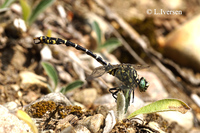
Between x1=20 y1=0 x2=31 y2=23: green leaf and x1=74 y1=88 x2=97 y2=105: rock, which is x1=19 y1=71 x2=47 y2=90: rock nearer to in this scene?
x1=74 y1=88 x2=97 y2=105: rock

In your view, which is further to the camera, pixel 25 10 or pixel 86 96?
pixel 25 10

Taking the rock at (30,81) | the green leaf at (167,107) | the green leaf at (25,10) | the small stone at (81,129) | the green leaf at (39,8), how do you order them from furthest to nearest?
the green leaf at (39,8), the green leaf at (25,10), the rock at (30,81), the green leaf at (167,107), the small stone at (81,129)

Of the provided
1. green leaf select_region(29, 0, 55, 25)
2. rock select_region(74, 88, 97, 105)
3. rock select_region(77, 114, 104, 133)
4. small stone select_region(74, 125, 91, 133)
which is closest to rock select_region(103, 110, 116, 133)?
rock select_region(77, 114, 104, 133)

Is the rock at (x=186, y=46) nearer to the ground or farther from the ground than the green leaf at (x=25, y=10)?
farther from the ground

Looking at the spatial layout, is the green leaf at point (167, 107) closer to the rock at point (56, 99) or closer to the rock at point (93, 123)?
the rock at point (93, 123)

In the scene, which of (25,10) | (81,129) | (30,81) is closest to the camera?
(81,129)

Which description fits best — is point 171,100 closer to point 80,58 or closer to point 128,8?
point 80,58

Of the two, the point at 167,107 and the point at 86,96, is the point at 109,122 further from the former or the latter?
the point at 86,96

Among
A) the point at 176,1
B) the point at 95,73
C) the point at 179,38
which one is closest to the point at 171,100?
the point at 95,73

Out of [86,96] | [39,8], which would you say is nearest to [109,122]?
[86,96]

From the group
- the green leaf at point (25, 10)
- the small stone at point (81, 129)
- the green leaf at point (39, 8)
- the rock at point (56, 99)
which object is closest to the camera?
the small stone at point (81, 129)

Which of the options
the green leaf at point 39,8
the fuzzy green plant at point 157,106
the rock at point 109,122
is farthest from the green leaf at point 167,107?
the green leaf at point 39,8

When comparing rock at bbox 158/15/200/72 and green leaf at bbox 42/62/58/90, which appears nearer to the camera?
green leaf at bbox 42/62/58/90
